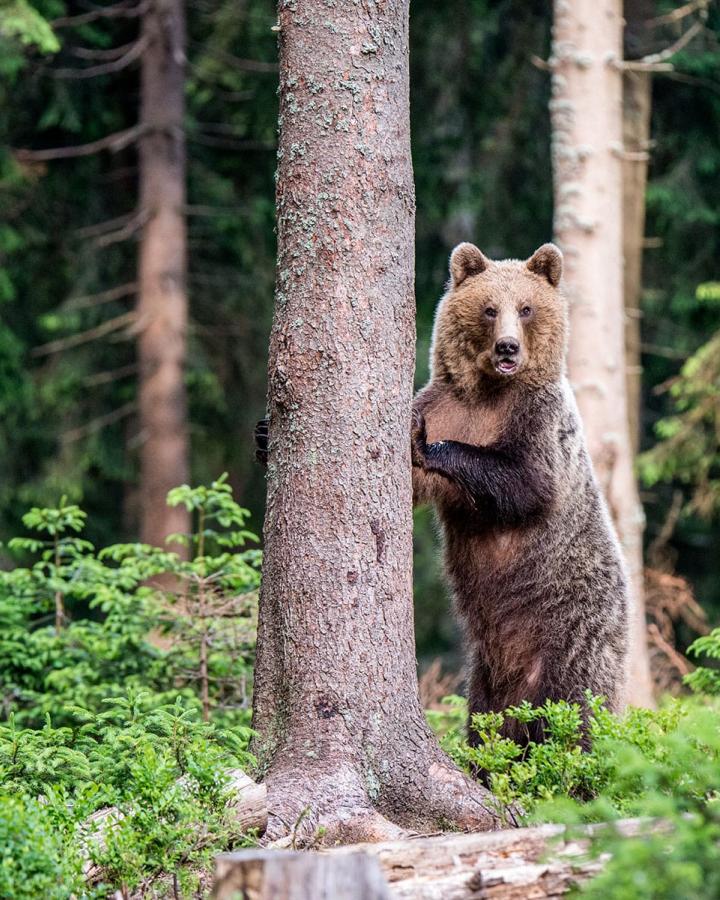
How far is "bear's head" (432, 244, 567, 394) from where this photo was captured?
5812mm

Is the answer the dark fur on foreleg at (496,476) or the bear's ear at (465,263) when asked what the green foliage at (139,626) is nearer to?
the dark fur on foreleg at (496,476)

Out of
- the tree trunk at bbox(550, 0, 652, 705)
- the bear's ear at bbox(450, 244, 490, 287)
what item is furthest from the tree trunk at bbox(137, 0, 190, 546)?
the bear's ear at bbox(450, 244, 490, 287)

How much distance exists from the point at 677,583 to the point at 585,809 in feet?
27.6

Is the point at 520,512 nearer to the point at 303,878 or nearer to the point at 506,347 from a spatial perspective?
the point at 506,347

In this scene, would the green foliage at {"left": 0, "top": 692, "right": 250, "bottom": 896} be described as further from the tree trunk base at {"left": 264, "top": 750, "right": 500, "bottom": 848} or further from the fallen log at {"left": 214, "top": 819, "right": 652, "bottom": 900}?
the fallen log at {"left": 214, "top": 819, "right": 652, "bottom": 900}

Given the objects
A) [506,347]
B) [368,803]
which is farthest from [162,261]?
[368,803]

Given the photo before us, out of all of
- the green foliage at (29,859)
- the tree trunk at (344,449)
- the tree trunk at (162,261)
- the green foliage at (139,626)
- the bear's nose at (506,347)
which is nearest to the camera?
the green foliage at (29,859)

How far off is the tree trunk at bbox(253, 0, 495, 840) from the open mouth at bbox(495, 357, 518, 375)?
3.14ft

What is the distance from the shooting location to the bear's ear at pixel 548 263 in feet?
19.9

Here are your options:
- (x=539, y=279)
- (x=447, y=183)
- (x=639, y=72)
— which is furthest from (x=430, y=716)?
(x=447, y=183)

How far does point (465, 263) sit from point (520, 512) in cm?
137

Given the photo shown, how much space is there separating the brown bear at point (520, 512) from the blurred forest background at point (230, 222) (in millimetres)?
6699

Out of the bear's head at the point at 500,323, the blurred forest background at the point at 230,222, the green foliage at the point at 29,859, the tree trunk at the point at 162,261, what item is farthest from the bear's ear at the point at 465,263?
the tree trunk at the point at 162,261

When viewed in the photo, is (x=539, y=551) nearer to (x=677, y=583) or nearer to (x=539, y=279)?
(x=539, y=279)
